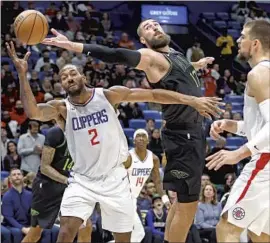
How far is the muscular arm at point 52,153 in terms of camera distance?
822 centimetres

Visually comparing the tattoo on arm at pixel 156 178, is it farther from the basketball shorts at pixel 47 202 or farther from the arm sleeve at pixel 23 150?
the arm sleeve at pixel 23 150

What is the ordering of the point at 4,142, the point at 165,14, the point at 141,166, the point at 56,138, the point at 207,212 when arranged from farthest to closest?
the point at 165,14
the point at 4,142
the point at 207,212
the point at 141,166
the point at 56,138

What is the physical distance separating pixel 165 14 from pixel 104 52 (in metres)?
14.2

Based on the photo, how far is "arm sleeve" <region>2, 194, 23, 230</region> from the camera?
10.3 m

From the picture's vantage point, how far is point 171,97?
6.31 metres

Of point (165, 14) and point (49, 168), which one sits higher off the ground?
point (49, 168)

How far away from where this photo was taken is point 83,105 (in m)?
6.60

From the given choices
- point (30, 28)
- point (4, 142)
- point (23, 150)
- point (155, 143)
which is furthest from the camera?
point (155, 143)

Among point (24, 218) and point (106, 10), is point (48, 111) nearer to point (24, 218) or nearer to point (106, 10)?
point (24, 218)

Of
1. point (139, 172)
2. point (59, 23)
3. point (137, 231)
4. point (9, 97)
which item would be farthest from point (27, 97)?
point (59, 23)

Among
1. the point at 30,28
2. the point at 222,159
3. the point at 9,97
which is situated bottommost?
the point at 9,97

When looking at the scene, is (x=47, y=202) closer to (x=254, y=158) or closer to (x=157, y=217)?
(x=157, y=217)

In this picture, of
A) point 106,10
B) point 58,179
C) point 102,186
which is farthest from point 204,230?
point 106,10

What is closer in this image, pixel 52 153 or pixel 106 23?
pixel 52 153
